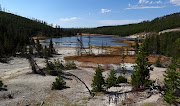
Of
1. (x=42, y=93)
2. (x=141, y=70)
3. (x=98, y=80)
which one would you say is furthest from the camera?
(x=42, y=93)

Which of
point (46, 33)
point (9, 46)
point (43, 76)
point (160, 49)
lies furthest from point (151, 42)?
point (46, 33)

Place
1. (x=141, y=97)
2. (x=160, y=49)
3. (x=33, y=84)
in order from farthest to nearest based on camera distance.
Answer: (x=160, y=49), (x=33, y=84), (x=141, y=97)

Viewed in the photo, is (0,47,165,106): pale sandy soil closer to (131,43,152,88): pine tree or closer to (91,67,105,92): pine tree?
(91,67,105,92): pine tree

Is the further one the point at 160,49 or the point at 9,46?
the point at 160,49

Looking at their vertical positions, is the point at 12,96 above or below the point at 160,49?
below

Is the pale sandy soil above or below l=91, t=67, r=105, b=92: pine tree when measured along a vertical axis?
below

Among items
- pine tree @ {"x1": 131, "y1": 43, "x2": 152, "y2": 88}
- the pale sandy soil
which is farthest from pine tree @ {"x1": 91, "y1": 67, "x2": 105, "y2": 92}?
pine tree @ {"x1": 131, "y1": 43, "x2": 152, "y2": 88}

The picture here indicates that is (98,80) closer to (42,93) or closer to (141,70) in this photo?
(141,70)

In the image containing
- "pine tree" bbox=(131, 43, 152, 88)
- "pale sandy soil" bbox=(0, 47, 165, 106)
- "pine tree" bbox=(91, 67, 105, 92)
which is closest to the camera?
"pale sandy soil" bbox=(0, 47, 165, 106)

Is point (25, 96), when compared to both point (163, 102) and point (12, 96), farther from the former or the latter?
point (163, 102)

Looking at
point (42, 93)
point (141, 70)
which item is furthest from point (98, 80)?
point (42, 93)

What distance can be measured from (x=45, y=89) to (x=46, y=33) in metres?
155

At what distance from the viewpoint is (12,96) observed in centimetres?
2456

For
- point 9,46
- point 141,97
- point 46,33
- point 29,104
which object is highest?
point 46,33
